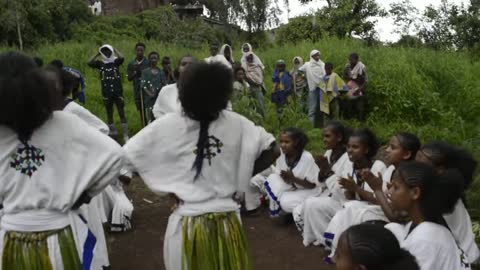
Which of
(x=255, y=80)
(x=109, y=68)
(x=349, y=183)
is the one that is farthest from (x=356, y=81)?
(x=349, y=183)

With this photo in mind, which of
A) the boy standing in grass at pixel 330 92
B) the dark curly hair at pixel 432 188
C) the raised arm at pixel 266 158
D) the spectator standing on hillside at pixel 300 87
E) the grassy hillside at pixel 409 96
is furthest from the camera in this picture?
the spectator standing on hillside at pixel 300 87

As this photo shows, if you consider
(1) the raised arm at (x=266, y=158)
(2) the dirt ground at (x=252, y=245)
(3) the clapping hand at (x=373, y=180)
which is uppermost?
(1) the raised arm at (x=266, y=158)

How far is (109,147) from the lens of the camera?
8.80 feet

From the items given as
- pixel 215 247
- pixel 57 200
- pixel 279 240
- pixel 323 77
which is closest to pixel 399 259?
pixel 215 247

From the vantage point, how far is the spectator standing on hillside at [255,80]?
Answer: 1028 cm

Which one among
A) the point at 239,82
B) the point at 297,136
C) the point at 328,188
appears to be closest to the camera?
the point at 328,188

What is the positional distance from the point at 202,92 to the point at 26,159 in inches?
34.9

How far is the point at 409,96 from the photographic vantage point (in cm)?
1098

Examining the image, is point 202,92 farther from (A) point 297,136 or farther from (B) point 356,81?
(B) point 356,81

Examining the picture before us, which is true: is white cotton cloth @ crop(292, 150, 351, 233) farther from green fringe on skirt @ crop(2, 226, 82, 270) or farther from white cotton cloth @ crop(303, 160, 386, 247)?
green fringe on skirt @ crop(2, 226, 82, 270)

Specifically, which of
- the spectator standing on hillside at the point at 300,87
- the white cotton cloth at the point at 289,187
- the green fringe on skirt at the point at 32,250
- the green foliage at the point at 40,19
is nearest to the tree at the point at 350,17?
the spectator standing on hillside at the point at 300,87

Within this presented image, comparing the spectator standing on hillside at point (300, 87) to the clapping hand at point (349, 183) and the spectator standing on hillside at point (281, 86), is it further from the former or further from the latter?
the clapping hand at point (349, 183)

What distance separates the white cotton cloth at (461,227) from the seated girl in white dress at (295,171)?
195 centimetres

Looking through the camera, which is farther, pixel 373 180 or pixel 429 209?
pixel 373 180
